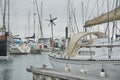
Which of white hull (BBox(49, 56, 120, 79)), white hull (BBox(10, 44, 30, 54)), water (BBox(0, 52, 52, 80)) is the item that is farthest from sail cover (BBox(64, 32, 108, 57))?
white hull (BBox(10, 44, 30, 54))

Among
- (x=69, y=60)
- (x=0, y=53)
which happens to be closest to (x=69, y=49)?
(x=69, y=60)

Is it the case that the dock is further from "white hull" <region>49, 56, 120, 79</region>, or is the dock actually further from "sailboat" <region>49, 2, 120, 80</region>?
"white hull" <region>49, 56, 120, 79</region>

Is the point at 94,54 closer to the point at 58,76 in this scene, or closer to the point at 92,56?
the point at 92,56

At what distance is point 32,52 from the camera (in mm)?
117688

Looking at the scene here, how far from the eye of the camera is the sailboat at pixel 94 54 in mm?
24263

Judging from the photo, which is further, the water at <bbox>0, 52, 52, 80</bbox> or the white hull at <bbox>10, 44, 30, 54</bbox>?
the white hull at <bbox>10, 44, 30, 54</bbox>

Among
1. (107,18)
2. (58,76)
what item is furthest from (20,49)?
(58,76)

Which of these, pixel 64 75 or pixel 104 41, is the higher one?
pixel 104 41

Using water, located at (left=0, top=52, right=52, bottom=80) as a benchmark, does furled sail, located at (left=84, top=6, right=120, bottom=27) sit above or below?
above

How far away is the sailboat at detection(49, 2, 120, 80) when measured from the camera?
79.6 ft

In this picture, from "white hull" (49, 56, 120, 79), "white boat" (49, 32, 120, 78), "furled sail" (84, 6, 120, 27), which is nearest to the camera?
"white hull" (49, 56, 120, 79)

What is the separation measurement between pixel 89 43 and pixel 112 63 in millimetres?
4058

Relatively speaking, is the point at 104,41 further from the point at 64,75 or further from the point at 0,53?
the point at 0,53

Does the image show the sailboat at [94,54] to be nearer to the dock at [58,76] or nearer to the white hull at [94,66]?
the white hull at [94,66]
